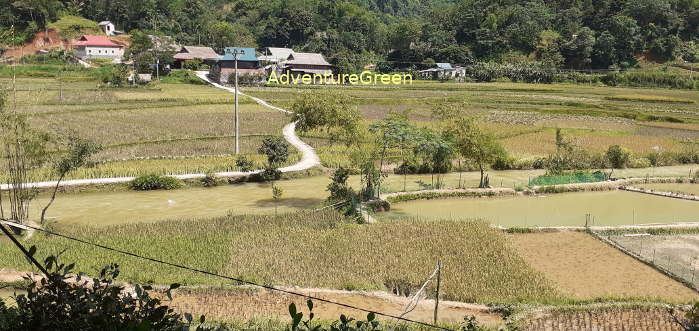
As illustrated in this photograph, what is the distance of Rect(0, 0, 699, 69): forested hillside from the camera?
8312 cm

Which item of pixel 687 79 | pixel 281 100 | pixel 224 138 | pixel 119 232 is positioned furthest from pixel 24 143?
pixel 687 79

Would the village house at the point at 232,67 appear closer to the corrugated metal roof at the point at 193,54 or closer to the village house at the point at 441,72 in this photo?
the corrugated metal roof at the point at 193,54

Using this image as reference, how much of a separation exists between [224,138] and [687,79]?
5909 cm

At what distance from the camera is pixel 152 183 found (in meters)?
22.5

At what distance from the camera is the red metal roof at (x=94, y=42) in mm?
76875

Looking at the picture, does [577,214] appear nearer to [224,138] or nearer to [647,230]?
[647,230]

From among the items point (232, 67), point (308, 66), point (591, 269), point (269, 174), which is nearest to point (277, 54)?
point (308, 66)

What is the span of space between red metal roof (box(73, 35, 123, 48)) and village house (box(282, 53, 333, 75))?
25.0m

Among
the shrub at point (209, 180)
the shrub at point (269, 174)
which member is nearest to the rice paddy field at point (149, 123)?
the shrub at point (209, 180)

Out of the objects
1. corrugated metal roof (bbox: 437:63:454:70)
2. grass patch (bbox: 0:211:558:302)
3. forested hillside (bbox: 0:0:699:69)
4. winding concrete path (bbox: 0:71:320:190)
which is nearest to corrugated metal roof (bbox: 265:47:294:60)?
forested hillside (bbox: 0:0:699:69)

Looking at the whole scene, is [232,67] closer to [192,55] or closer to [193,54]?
[192,55]

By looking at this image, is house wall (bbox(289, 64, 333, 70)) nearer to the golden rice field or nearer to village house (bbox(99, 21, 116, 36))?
the golden rice field

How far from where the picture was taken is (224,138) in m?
33.1

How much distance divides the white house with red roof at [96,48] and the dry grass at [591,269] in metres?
73.0
